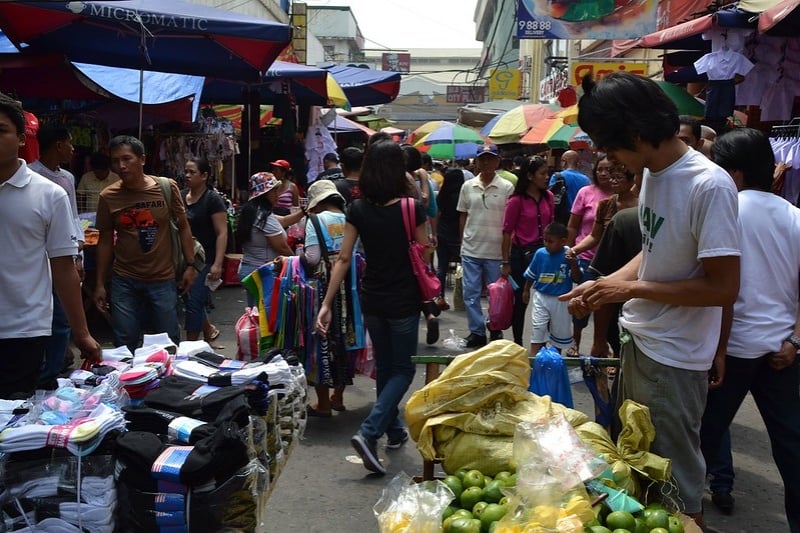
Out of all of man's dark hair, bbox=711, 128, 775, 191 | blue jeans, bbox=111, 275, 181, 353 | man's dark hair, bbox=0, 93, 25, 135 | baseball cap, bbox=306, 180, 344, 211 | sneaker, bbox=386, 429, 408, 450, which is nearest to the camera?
man's dark hair, bbox=0, 93, 25, 135

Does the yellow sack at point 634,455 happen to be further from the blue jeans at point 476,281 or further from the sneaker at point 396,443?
the blue jeans at point 476,281


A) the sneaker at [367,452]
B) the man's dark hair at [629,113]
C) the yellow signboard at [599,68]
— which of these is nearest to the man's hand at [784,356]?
the man's dark hair at [629,113]

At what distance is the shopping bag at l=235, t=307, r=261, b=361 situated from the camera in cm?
551

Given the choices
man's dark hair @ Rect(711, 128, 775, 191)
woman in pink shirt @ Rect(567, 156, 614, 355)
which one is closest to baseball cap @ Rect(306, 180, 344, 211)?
woman in pink shirt @ Rect(567, 156, 614, 355)

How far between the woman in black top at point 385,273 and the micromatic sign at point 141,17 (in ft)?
9.86

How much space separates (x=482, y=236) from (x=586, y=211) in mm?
1476

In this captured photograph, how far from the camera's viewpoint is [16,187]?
3.45m

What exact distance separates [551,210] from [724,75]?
1964 mm

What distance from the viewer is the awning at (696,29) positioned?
6918 mm

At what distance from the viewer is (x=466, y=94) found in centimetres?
6581

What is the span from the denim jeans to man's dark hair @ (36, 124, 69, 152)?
16.3 feet

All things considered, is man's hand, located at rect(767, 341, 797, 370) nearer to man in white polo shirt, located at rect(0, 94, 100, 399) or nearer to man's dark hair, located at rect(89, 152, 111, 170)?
man in white polo shirt, located at rect(0, 94, 100, 399)

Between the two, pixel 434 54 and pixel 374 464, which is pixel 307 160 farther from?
pixel 434 54

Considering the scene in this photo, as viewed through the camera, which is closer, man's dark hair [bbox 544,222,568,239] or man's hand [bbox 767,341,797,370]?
man's hand [bbox 767,341,797,370]
